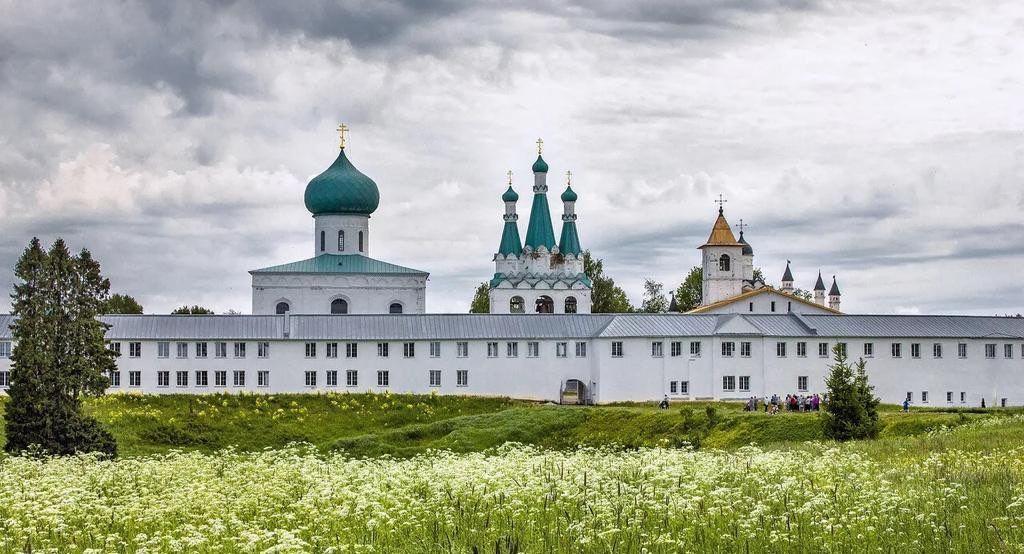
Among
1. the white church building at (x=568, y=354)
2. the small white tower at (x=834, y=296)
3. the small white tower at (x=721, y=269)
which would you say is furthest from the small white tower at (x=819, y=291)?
the white church building at (x=568, y=354)

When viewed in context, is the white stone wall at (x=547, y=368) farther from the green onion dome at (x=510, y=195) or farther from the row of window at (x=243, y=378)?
the green onion dome at (x=510, y=195)

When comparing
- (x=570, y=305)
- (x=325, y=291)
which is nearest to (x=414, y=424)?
(x=325, y=291)

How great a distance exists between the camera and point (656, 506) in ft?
41.1

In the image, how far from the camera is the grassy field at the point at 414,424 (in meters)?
38.8

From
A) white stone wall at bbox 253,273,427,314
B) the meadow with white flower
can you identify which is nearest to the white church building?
white stone wall at bbox 253,273,427,314

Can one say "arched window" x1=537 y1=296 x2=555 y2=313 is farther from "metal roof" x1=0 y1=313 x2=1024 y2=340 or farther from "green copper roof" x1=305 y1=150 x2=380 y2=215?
"metal roof" x1=0 y1=313 x2=1024 y2=340

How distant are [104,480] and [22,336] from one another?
18485 mm

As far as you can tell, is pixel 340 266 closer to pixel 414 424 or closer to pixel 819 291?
pixel 414 424

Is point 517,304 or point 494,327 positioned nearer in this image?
point 494,327

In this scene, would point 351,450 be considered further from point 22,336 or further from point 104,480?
point 104,480

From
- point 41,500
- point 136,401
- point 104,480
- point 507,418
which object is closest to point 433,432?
point 507,418

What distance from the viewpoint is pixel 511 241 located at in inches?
3371

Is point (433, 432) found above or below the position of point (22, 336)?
below

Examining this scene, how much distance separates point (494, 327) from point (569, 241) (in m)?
25.3
